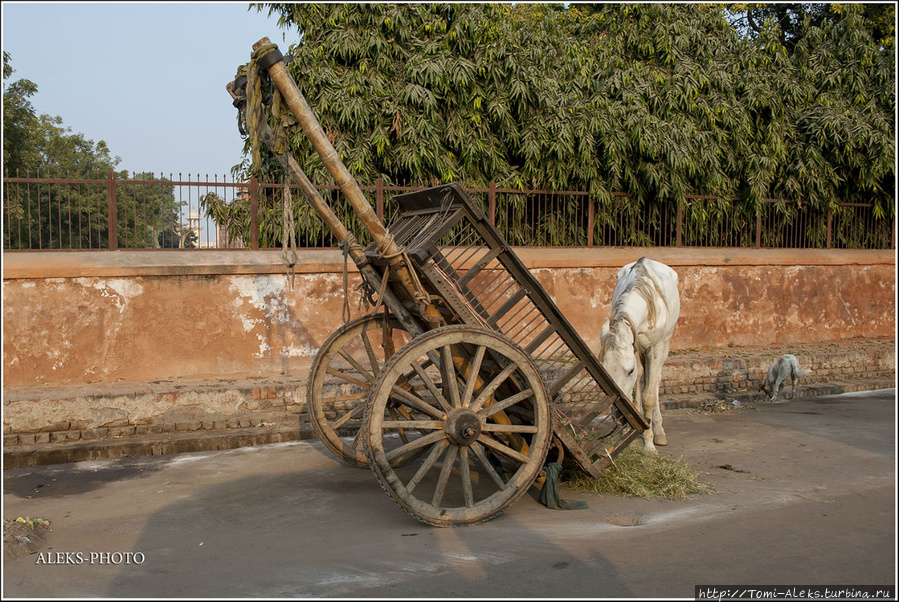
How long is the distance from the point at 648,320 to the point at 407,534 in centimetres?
353

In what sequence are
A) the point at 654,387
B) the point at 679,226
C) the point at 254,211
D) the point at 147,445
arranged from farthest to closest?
the point at 679,226
the point at 254,211
the point at 654,387
the point at 147,445

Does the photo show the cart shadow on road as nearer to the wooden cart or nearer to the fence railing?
the wooden cart

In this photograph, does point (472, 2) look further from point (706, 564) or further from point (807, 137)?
point (706, 564)

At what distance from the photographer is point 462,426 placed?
503cm

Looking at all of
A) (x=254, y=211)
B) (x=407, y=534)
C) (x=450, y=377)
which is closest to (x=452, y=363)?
(x=450, y=377)

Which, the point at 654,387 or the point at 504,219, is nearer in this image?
the point at 654,387

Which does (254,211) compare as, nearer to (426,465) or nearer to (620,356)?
(620,356)

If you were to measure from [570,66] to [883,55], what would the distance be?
6.52m

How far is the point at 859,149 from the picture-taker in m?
13.8

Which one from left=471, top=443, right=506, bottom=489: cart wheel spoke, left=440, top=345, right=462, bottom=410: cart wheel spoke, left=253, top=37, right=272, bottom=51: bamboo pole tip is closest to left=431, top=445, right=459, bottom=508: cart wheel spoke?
left=471, top=443, right=506, bottom=489: cart wheel spoke

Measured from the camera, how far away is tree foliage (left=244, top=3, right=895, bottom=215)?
11227 millimetres

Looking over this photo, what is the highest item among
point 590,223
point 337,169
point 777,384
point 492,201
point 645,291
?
point 492,201

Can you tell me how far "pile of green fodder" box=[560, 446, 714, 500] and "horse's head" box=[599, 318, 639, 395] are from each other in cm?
61

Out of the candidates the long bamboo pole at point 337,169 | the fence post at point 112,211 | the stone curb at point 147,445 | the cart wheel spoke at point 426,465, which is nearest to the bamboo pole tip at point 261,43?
the long bamboo pole at point 337,169
